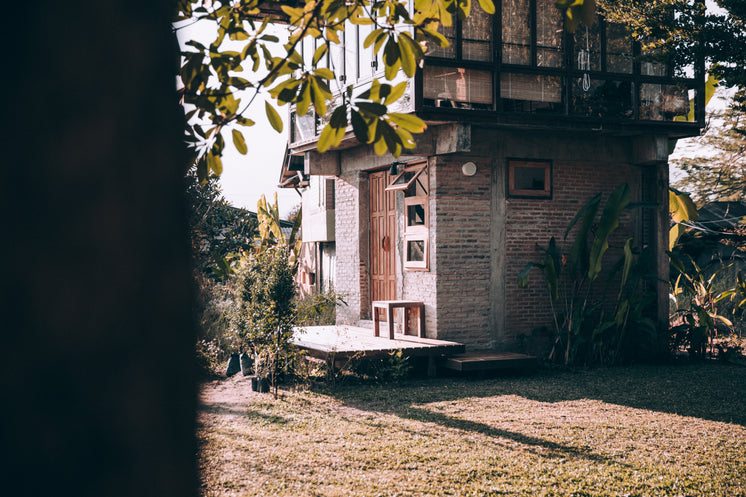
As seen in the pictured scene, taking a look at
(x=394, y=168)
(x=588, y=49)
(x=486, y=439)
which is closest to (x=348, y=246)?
(x=394, y=168)

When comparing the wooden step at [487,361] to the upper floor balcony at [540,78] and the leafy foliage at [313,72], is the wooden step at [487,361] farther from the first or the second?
the leafy foliage at [313,72]

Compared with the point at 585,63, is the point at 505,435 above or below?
below

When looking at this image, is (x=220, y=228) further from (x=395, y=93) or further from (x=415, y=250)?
(x=395, y=93)

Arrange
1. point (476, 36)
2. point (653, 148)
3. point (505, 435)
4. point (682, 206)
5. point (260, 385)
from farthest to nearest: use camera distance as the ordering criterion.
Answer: point (682, 206) → point (653, 148) → point (476, 36) → point (260, 385) → point (505, 435)

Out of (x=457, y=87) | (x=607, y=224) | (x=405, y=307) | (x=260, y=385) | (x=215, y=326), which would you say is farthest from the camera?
(x=215, y=326)

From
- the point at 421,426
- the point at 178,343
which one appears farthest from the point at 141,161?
the point at 421,426

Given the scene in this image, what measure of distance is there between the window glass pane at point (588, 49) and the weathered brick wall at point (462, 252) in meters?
2.49

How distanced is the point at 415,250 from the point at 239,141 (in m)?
9.17

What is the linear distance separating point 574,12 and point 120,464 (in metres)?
2.77

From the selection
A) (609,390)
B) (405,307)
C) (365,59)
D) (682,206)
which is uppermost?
(365,59)

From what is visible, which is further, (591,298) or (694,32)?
(591,298)

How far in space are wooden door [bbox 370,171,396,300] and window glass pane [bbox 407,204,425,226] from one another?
656mm

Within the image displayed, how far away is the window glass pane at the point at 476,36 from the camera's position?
10.9 meters

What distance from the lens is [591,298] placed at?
12508mm
